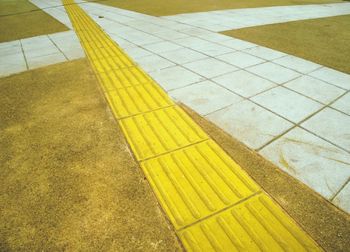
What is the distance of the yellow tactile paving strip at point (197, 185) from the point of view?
1702mm

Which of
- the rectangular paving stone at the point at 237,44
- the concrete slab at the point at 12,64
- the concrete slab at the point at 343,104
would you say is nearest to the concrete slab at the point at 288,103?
the concrete slab at the point at 343,104

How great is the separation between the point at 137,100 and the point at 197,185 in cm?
173

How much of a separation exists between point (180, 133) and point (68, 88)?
216cm

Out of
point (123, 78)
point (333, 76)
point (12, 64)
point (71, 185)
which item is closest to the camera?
point (71, 185)

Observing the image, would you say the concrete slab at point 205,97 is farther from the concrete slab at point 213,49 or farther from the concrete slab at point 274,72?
the concrete slab at point 213,49

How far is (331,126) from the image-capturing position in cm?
277

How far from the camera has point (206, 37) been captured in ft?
19.5

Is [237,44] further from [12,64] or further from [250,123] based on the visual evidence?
[12,64]

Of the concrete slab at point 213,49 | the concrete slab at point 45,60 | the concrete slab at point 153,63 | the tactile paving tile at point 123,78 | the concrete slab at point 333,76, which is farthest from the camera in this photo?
the concrete slab at point 213,49

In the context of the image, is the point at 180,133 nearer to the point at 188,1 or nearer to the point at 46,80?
the point at 46,80

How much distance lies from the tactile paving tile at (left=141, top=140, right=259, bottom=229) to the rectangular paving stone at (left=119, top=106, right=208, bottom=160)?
13cm

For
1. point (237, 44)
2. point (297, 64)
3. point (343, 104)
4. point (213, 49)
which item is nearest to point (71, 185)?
point (343, 104)

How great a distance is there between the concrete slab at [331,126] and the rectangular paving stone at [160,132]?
50.4 inches

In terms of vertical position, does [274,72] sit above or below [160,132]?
above
